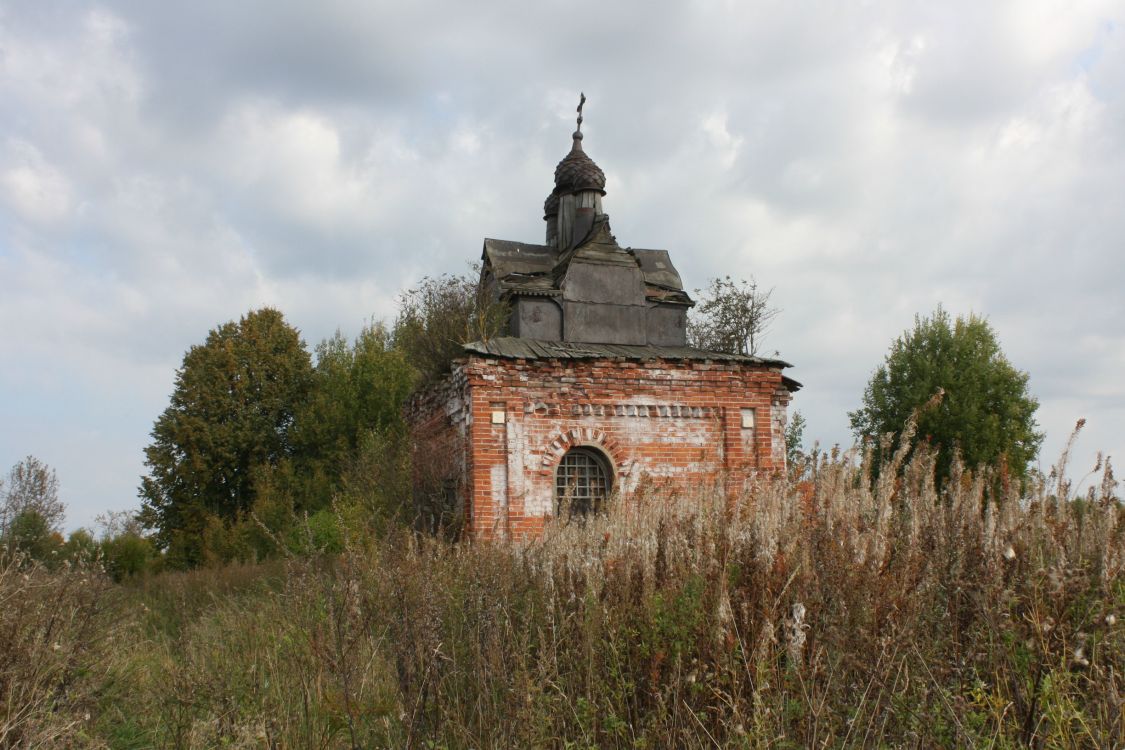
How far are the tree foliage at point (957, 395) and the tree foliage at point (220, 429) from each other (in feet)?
71.6

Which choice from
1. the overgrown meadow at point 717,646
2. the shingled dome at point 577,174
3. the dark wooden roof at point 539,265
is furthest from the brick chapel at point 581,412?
the overgrown meadow at point 717,646

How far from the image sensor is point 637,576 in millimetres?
5301

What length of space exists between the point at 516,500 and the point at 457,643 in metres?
9.95

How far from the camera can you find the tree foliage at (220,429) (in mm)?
33062

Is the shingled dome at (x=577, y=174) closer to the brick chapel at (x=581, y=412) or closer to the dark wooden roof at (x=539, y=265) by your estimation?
the dark wooden roof at (x=539, y=265)

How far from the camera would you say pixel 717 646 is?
14.1ft

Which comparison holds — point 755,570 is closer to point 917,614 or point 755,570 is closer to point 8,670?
point 917,614

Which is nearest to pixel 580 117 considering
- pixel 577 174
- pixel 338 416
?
pixel 577 174

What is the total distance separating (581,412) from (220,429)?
2109 centimetres

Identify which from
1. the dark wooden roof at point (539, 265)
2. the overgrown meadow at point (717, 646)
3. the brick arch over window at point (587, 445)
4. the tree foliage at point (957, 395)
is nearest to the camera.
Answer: the overgrown meadow at point (717, 646)

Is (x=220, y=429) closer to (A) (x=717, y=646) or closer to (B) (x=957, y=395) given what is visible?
(B) (x=957, y=395)

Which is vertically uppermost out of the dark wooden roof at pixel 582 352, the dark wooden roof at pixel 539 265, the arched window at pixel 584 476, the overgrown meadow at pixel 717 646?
the dark wooden roof at pixel 539 265

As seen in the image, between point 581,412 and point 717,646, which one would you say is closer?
point 717,646

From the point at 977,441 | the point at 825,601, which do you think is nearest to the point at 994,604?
the point at 825,601
